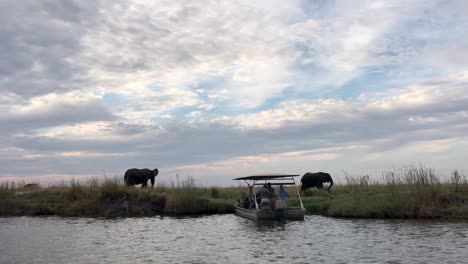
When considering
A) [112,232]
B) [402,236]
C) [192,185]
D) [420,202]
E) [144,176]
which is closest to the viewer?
[402,236]

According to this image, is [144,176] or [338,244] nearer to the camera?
[338,244]

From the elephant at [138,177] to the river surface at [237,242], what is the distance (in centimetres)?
1198

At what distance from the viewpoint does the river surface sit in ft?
59.7

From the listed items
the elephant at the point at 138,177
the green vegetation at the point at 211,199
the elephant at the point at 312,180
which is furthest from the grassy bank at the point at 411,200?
the elephant at the point at 138,177

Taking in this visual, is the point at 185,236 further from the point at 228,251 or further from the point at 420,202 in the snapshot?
the point at 420,202

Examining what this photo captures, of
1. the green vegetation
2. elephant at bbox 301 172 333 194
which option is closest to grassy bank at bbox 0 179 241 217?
the green vegetation

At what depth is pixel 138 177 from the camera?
140ft

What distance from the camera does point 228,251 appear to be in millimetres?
19703

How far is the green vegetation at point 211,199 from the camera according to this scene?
2828 cm

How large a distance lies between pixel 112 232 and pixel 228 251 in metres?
8.78

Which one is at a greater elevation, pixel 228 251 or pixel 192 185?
pixel 192 185

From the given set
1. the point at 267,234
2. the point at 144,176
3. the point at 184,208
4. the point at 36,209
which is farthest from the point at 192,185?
the point at 267,234

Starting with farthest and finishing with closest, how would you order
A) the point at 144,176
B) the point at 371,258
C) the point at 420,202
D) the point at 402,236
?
the point at 144,176, the point at 420,202, the point at 402,236, the point at 371,258

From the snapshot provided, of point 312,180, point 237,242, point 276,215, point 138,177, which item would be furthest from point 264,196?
A: point 138,177
